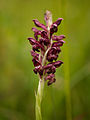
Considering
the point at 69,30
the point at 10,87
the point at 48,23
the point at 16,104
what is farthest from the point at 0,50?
the point at 69,30

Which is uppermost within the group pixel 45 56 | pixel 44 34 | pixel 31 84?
pixel 31 84

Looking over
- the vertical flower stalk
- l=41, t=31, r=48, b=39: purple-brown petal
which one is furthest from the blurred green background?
l=41, t=31, r=48, b=39: purple-brown petal

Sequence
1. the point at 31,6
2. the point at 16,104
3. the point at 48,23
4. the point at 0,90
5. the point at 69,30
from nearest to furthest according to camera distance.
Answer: the point at 48,23
the point at 16,104
the point at 0,90
the point at 69,30
the point at 31,6

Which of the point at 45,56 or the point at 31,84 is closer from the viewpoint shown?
the point at 45,56

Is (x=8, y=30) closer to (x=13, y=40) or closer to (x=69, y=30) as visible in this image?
(x=13, y=40)

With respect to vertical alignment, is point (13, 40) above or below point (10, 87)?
above

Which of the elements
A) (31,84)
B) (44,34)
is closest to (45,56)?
(44,34)

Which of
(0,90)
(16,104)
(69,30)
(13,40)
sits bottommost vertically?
(16,104)

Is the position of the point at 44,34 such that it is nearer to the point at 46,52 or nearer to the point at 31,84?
the point at 46,52

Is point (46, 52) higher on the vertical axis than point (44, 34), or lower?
lower

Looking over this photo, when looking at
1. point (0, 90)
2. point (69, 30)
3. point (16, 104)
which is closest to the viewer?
point (16, 104)

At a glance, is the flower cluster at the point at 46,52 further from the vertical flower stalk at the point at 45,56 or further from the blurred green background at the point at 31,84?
the blurred green background at the point at 31,84
